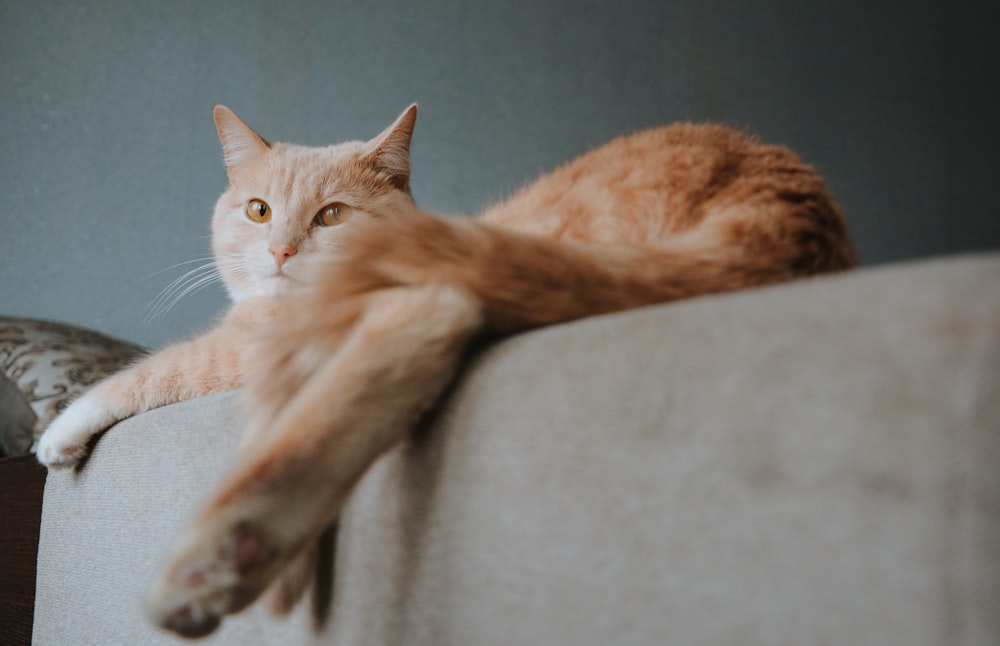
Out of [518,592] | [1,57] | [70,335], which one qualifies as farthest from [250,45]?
[518,592]

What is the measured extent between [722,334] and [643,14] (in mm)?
2623

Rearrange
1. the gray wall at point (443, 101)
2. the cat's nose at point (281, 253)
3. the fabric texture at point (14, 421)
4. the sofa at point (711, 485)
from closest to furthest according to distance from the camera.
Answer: the sofa at point (711, 485)
the cat's nose at point (281, 253)
the fabric texture at point (14, 421)
the gray wall at point (443, 101)

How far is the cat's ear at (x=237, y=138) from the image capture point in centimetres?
147

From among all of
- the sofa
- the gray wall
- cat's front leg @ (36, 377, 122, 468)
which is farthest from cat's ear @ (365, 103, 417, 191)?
the gray wall

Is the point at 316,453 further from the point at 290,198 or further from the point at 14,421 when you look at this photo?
the point at 14,421

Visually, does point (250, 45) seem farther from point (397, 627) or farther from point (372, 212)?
point (397, 627)

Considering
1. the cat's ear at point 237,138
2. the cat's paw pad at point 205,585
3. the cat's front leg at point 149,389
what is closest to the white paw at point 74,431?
the cat's front leg at point 149,389

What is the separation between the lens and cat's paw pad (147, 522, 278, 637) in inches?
19.6

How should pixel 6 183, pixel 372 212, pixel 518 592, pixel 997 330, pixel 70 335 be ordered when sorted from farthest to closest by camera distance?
pixel 6 183, pixel 70 335, pixel 372 212, pixel 518 592, pixel 997 330

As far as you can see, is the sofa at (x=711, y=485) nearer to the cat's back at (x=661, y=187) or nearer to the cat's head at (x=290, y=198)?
the cat's back at (x=661, y=187)

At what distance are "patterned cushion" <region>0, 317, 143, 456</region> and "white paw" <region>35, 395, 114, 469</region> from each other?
2.32 feet

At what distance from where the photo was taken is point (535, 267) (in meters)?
0.61

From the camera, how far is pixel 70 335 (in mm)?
2117

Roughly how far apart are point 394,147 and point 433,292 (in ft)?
2.89
